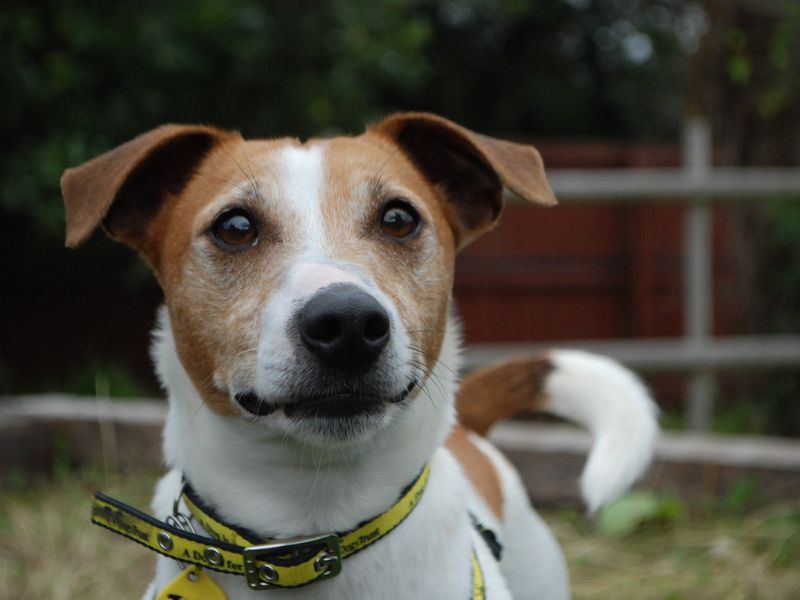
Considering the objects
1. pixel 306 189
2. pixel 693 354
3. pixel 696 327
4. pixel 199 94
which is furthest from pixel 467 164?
pixel 199 94

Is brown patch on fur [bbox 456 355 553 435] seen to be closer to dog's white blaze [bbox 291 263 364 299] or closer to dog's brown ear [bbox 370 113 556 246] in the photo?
dog's brown ear [bbox 370 113 556 246]

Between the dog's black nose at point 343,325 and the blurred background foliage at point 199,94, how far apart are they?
10.1 feet

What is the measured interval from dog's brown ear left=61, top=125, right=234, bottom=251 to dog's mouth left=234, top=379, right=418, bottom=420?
584 millimetres

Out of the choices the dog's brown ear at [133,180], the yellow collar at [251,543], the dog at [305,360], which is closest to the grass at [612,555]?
the dog at [305,360]

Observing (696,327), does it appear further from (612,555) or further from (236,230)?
(236,230)

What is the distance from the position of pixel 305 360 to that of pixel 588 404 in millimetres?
1229

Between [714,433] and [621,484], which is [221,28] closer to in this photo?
[714,433]

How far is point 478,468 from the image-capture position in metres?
2.76

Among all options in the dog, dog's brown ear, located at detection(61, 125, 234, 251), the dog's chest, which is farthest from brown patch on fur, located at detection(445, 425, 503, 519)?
dog's brown ear, located at detection(61, 125, 234, 251)

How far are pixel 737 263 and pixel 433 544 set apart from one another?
4012mm

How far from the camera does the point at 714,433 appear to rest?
227 inches

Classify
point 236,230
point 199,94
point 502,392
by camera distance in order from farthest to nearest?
1. point 199,94
2. point 502,392
3. point 236,230

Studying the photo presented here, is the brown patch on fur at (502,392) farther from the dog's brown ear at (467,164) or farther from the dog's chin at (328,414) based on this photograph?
the dog's chin at (328,414)

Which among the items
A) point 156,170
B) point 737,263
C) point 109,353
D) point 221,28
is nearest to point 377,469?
point 156,170
